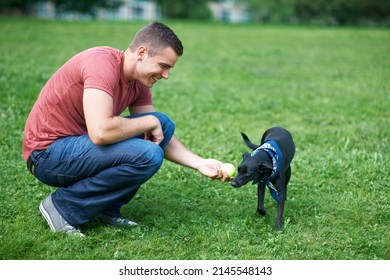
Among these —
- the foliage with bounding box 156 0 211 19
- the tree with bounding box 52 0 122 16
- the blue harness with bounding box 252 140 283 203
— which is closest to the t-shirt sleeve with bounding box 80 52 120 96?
the blue harness with bounding box 252 140 283 203

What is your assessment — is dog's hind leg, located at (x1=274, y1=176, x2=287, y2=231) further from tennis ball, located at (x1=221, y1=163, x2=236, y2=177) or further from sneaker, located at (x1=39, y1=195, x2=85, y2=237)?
sneaker, located at (x1=39, y1=195, x2=85, y2=237)

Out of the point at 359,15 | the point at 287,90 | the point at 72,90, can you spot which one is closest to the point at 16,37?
the point at 287,90

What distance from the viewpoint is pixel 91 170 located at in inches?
157

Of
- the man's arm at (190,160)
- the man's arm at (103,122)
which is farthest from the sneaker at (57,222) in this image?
the man's arm at (190,160)

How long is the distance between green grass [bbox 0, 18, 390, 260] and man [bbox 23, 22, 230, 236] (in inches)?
11.3

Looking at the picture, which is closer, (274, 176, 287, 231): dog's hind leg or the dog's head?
the dog's head

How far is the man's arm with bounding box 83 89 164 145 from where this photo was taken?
12.2 feet

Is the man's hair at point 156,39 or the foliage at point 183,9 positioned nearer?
the man's hair at point 156,39

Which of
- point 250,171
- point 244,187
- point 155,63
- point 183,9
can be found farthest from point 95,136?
point 183,9

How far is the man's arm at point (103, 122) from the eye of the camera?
146 inches

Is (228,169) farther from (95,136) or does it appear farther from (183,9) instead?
(183,9)

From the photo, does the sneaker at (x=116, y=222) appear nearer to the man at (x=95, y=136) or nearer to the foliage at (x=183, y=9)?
the man at (x=95, y=136)

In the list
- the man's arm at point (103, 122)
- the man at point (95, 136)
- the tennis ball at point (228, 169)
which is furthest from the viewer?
the tennis ball at point (228, 169)

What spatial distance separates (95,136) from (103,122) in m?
0.12
